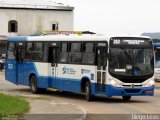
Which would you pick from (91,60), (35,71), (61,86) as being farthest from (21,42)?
(91,60)

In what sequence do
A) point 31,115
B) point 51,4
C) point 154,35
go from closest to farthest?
point 31,115 < point 154,35 < point 51,4

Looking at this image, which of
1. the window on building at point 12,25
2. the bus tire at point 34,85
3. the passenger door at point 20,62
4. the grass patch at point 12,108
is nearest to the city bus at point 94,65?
the bus tire at point 34,85

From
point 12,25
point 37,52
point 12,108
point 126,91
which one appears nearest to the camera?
point 12,108

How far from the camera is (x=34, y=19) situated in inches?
3374

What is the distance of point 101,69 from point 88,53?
1318 millimetres

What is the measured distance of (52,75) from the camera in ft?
95.1

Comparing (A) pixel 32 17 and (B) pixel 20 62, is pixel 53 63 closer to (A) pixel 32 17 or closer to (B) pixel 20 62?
(B) pixel 20 62

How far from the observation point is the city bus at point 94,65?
24.6 m

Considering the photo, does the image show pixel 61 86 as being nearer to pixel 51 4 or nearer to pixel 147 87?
pixel 147 87

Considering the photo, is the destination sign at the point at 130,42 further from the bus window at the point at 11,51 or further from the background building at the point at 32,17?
the background building at the point at 32,17

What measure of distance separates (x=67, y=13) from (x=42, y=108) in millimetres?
66734

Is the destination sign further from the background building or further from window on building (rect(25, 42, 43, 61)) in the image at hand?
the background building

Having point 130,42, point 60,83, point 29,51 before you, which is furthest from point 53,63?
point 130,42

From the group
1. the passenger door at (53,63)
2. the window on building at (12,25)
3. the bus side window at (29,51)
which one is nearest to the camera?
the passenger door at (53,63)
